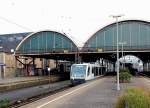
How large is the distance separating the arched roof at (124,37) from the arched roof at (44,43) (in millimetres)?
5454

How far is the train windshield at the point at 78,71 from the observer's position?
200ft

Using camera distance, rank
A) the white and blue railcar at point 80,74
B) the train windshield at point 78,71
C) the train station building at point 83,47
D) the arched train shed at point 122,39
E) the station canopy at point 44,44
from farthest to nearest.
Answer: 1. the station canopy at point 44,44
2. the arched train shed at point 122,39
3. the train station building at point 83,47
4. the train windshield at point 78,71
5. the white and blue railcar at point 80,74

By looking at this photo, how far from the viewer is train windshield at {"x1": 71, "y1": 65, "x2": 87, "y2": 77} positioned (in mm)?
60825

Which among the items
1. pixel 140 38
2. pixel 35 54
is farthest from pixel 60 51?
pixel 140 38

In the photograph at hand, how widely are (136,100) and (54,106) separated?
10271mm

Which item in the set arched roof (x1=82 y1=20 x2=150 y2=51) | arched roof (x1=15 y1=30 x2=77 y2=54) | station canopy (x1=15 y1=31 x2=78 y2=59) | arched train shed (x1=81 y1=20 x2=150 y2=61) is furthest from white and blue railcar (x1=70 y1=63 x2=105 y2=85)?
arched roof (x1=15 y1=30 x2=77 y2=54)

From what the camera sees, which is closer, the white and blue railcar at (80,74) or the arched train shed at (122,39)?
the white and blue railcar at (80,74)

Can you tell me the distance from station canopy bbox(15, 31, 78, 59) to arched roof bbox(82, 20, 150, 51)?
17.7ft

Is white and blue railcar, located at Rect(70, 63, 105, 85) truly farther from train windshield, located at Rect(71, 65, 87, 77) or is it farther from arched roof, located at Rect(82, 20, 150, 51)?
arched roof, located at Rect(82, 20, 150, 51)

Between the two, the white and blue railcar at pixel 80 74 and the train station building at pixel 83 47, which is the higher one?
the train station building at pixel 83 47

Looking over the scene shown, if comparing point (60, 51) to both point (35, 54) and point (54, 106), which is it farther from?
point (54, 106)

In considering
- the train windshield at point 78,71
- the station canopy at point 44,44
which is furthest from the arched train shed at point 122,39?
the train windshield at point 78,71

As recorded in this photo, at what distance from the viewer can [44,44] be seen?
101250 millimetres

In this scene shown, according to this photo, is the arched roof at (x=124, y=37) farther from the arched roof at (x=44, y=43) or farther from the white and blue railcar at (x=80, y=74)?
the white and blue railcar at (x=80, y=74)
